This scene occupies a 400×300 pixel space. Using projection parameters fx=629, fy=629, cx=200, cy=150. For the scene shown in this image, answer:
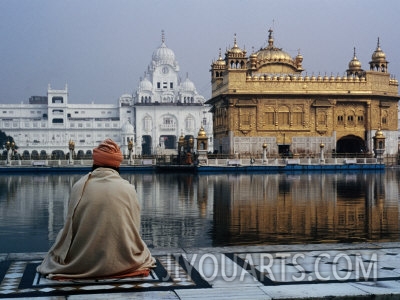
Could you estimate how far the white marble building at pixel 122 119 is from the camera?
88.2 metres

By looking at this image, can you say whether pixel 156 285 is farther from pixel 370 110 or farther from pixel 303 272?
pixel 370 110

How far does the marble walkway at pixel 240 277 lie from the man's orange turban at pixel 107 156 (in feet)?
4.13

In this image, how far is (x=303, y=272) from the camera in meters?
6.60

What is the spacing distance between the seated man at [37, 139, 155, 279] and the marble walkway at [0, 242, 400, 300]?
0.13 meters

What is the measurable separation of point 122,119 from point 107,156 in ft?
281

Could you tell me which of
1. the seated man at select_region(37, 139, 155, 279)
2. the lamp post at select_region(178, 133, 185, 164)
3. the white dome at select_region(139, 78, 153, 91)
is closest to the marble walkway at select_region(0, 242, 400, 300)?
the seated man at select_region(37, 139, 155, 279)

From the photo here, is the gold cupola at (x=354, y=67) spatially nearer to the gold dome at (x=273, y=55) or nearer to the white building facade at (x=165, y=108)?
the gold dome at (x=273, y=55)

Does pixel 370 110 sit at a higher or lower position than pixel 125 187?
higher

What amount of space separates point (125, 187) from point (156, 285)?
1155mm

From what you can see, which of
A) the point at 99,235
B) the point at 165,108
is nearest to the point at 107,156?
the point at 99,235

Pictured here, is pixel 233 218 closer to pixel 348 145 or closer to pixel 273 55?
pixel 273 55

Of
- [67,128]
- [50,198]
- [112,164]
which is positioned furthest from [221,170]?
[67,128]

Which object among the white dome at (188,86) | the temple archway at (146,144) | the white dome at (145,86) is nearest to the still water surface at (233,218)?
the temple archway at (146,144)

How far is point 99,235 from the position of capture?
20.9 feet
